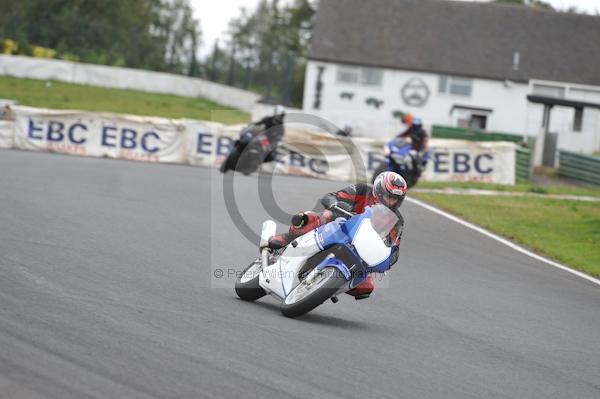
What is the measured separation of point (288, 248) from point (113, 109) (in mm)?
30684

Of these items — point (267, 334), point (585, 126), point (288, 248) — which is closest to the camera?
point (267, 334)

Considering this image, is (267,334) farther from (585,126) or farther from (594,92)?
(594,92)

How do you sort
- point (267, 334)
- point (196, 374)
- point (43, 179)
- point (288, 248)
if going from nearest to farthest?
point (196, 374) → point (267, 334) → point (288, 248) → point (43, 179)

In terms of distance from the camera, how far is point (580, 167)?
30219 millimetres

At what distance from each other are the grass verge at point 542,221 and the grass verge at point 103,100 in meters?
14.1

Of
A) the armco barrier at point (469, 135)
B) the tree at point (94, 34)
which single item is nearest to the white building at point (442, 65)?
the tree at point (94, 34)

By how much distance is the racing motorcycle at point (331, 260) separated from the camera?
26.6 ft

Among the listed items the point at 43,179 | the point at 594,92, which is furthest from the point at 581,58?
the point at 43,179

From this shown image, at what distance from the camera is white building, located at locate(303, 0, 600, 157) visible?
5212cm

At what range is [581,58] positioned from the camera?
53.6 metres

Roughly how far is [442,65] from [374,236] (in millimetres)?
45771

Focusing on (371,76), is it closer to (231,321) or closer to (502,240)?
(502,240)

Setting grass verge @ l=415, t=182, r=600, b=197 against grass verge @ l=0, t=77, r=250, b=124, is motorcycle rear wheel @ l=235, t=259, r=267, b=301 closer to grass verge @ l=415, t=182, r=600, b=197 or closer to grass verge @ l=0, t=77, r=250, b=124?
grass verge @ l=415, t=182, r=600, b=197

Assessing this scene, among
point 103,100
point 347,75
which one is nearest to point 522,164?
point 103,100
